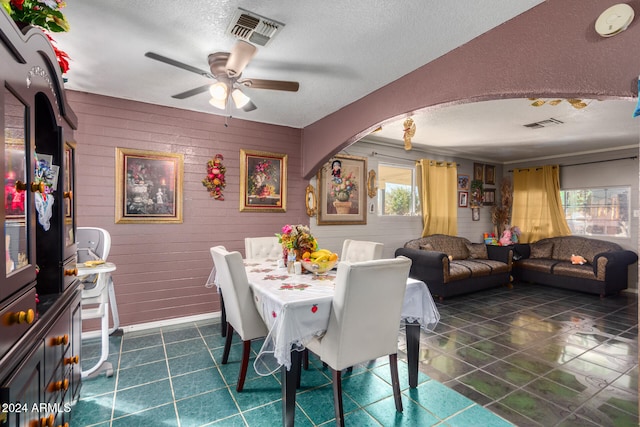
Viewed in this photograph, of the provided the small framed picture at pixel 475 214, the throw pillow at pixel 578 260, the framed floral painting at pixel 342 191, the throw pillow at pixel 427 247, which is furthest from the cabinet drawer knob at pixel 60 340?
the small framed picture at pixel 475 214

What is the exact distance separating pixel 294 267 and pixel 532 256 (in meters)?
5.70

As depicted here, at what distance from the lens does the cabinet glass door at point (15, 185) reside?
0.98m

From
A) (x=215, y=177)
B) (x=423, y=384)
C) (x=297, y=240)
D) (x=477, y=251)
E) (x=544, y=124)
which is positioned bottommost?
(x=423, y=384)

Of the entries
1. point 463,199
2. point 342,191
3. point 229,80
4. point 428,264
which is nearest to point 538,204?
point 463,199

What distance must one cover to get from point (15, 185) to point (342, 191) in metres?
4.13

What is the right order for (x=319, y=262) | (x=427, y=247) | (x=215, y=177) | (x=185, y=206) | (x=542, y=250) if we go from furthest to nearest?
(x=542, y=250) < (x=427, y=247) < (x=215, y=177) < (x=185, y=206) < (x=319, y=262)

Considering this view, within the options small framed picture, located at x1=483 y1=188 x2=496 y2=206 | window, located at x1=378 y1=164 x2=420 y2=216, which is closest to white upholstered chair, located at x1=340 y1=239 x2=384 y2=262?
window, located at x1=378 y1=164 x2=420 y2=216

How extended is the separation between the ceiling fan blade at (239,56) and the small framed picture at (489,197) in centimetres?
639

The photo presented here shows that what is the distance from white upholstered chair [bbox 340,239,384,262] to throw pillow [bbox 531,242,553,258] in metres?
4.74

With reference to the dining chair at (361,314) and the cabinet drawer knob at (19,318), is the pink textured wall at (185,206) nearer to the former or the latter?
the dining chair at (361,314)

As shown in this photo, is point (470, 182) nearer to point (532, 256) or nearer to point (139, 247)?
point (532, 256)

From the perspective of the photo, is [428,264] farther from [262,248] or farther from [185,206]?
[185,206]

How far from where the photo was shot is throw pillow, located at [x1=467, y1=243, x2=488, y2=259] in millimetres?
5812

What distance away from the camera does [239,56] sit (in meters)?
2.10
